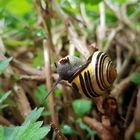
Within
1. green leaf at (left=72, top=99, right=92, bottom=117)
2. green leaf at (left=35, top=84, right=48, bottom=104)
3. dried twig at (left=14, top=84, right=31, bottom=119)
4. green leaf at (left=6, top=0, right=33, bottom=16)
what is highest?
green leaf at (left=6, top=0, right=33, bottom=16)

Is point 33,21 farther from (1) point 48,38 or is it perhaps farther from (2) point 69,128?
(2) point 69,128

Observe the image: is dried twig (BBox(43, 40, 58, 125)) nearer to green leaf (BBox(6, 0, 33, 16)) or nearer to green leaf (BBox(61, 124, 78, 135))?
green leaf (BBox(61, 124, 78, 135))

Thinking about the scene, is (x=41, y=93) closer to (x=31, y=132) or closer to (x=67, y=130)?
(x=67, y=130)

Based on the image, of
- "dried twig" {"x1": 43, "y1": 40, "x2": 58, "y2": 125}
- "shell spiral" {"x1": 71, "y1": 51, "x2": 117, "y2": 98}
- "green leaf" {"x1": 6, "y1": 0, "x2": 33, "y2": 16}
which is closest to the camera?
"shell spiral" {"x1": 71, "y1": 51, "x2": 117, "y2": 98}

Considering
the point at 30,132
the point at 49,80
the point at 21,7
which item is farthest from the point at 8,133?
the point at 21,7

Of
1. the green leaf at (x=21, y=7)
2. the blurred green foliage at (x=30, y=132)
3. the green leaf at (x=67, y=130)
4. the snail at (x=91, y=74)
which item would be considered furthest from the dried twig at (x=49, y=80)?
the green leaf at (x=21, y=7)

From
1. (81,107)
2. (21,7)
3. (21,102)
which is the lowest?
(81,107)

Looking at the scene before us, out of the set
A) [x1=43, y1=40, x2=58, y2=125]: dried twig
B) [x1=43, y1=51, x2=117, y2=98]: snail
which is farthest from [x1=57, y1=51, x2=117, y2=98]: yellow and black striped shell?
[x1=43, y1=40, x2=58, y2=125]: dried twig
